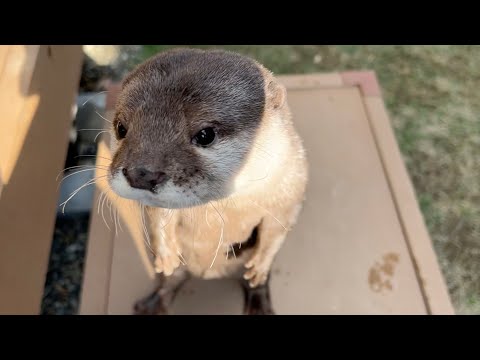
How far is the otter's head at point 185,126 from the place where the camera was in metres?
0.98

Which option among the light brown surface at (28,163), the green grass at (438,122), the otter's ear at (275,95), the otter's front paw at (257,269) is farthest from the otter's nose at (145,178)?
the green grass at (438,122)

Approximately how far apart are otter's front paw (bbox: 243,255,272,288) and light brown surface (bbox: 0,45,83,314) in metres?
0.82

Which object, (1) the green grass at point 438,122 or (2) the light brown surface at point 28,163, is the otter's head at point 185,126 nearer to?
(2) the light brown surface at point 28,163

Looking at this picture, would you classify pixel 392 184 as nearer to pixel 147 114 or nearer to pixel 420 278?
pixel 420 278

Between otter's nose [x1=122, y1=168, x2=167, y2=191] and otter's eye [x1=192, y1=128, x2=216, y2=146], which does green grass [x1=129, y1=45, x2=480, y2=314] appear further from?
otter's nose [x1=122, y1=168, x2=167, y2=191]

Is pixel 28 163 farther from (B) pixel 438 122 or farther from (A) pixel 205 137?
(B) pixel 438 122

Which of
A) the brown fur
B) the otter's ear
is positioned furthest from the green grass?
the otter's ear

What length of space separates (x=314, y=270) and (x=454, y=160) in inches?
42.3

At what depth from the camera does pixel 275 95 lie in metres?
1.16

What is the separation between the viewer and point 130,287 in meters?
1.80

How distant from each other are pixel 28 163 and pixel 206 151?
992mm

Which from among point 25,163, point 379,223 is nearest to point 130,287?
point 25,163

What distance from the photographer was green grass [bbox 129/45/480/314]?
2154 mm

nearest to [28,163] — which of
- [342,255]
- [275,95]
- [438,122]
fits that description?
[275,95]
